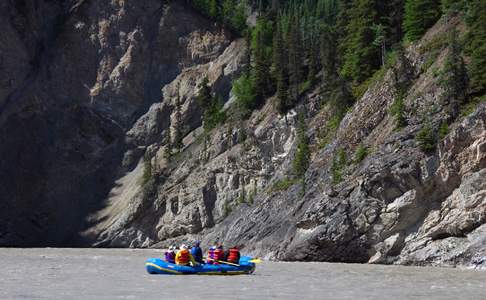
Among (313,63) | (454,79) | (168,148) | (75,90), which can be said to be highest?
(75,90)

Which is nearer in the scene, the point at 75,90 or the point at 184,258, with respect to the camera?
the point at 184,258

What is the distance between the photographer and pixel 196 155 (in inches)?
3236

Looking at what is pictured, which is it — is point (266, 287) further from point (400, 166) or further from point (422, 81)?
point (422, 81)

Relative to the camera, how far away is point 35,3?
9812 cm

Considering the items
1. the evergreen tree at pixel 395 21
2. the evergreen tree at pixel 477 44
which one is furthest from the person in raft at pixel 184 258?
the evergreen tree at pixel 395 21

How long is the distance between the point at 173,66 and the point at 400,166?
54295mm

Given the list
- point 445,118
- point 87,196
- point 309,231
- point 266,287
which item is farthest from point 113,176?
point 266,287

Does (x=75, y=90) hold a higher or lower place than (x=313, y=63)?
higher

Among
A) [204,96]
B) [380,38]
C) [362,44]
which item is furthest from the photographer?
[204,96]

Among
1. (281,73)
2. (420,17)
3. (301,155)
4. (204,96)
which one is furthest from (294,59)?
(301,155)

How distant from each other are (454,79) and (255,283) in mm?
23235

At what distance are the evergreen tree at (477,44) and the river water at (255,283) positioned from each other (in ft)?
45.7

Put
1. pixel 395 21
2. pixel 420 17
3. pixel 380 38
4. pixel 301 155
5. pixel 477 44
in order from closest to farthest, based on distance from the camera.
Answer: pixel 477 44 → pixel 301 155 → pixel 420 17 → pixel 380 38 → pixel 395 21

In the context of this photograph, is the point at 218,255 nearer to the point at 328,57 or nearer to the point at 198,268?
the point at 198,268
